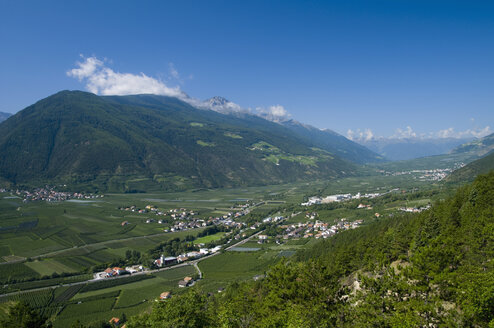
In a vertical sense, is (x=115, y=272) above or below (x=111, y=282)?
above

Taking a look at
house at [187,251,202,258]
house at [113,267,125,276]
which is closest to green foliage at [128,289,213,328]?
house at [113,267,125,276]

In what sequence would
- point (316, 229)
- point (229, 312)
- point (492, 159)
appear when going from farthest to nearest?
point (492, 159) < point (316, 229) < point (229, 312)

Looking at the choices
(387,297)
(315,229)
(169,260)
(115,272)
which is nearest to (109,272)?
(115,272)

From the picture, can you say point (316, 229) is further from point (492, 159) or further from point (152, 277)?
point (492, 159)

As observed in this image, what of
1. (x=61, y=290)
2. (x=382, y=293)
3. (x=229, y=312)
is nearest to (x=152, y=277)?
(x=61, y=290)

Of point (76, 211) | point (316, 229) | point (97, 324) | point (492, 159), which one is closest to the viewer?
point (97, 324)

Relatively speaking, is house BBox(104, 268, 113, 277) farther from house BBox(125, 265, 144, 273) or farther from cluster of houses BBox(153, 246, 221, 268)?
cluster of houses BBox(153, 246, 221, 268)

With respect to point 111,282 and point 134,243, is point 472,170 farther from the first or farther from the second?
point 111,282
